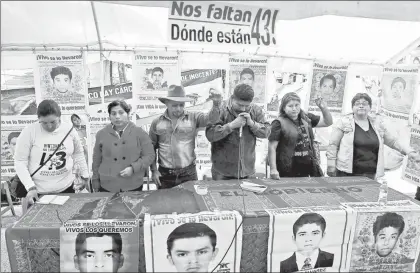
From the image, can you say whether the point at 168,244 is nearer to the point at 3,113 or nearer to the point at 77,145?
the point at 77,145

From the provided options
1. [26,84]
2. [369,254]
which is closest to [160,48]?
[26,84]

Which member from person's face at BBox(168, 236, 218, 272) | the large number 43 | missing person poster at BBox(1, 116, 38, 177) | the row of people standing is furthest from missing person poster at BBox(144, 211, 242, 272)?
missing person poster at BBox(1, 116, 38, 177)

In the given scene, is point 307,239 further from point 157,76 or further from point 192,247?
point 157,76

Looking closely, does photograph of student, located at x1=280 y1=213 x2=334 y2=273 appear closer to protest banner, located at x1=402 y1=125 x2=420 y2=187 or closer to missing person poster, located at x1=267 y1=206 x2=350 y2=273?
missing person poster, located at x1=267 y1=206 x2=350 y2=273

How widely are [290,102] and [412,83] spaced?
207cm

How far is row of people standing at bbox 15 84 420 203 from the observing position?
2.38 m

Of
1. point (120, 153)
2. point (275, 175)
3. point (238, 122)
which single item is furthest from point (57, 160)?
point (275, 175)

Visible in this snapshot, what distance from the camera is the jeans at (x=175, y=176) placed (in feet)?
8.78

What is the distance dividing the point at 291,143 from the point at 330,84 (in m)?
1.80

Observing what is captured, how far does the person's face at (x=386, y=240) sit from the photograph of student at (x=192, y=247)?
1071 mm

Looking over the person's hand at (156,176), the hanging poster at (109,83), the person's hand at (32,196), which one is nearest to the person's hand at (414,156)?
the person's hand at (156,176)

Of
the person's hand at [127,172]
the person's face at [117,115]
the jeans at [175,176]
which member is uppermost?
the person's face at [117,115]

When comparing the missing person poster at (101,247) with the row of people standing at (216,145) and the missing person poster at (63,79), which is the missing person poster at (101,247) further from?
the missing person poster at (63,79)

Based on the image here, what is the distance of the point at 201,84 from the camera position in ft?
12.5
